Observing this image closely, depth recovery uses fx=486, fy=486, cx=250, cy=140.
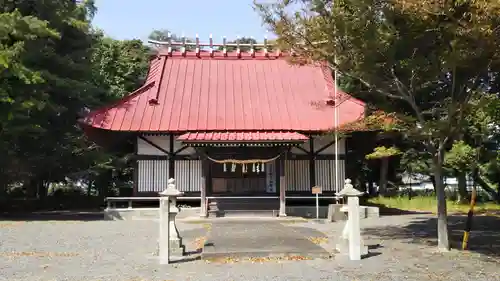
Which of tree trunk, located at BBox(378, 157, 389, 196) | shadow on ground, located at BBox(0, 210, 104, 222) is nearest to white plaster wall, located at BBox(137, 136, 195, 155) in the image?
shadow on ground, located at BBox(0, 210, 104, 222)

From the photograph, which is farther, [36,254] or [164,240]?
[36,254]

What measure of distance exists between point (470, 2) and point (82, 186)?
1283 inches

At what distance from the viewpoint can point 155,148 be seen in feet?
64.8

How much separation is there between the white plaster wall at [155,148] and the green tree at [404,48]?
32.1 ft

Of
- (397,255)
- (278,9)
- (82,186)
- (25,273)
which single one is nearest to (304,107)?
(278,9)

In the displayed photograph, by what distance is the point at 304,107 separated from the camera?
20.4m

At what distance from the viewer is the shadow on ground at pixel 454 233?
10.7 metres

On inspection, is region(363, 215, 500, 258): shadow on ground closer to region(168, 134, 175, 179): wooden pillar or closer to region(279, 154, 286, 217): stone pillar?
region(279, 154, 286, 217): stone pillar

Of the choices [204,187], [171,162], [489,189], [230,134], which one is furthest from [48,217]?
[489,189]

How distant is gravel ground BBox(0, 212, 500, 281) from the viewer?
765 cm

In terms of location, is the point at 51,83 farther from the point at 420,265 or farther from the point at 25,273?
the point at 420,265

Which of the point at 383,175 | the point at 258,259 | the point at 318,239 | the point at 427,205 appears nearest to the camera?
the point at 258,259

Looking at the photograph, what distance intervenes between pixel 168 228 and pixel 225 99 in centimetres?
1236

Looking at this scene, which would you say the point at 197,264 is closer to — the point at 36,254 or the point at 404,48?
the point at 36,254
